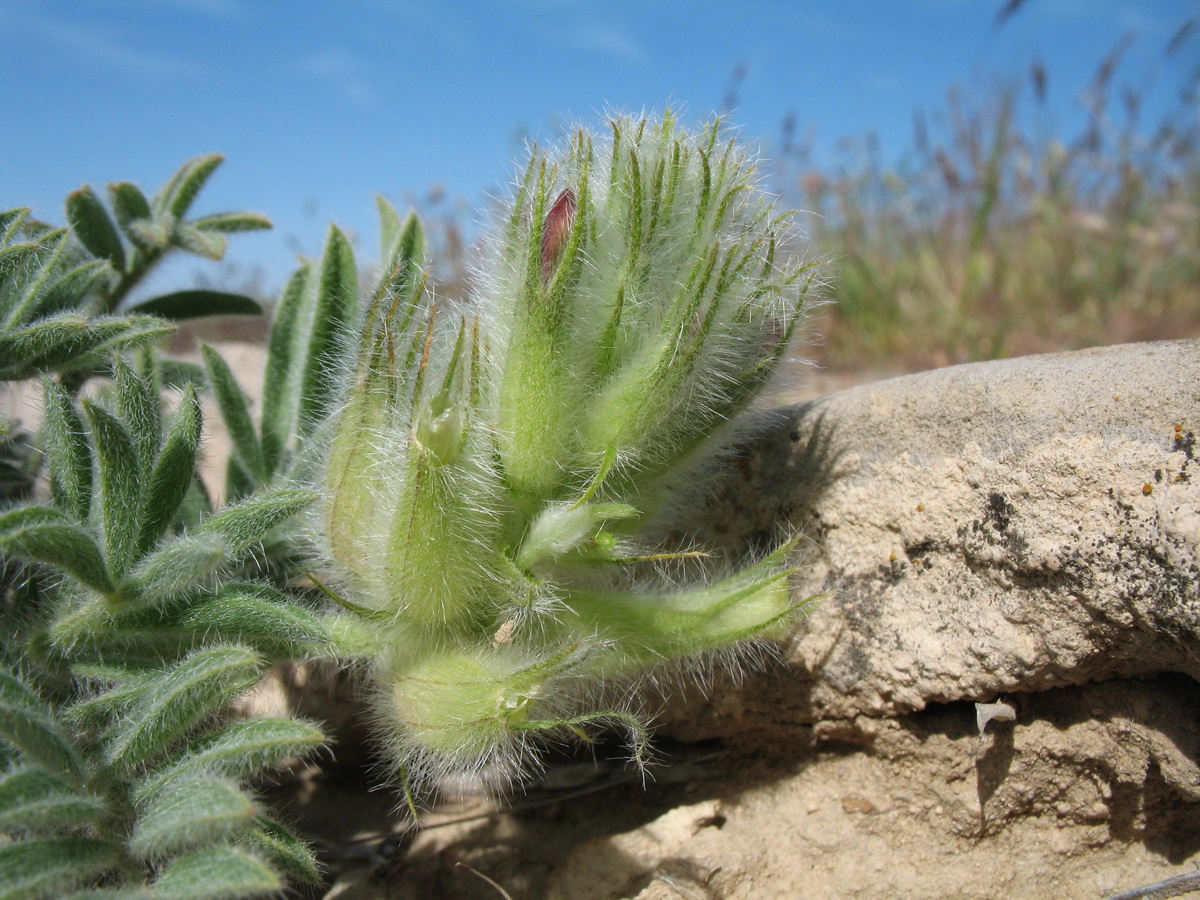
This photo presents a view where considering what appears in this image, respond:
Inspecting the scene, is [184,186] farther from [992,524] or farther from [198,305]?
[992,524]

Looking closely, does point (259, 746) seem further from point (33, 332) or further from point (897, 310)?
point (897, 310)

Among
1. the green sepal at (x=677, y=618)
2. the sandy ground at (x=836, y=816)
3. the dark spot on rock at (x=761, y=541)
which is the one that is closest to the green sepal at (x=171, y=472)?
the sandy ground at (x=836, y=816)

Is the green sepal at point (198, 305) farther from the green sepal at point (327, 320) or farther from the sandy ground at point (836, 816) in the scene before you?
the sandy ground at point (836, 816)

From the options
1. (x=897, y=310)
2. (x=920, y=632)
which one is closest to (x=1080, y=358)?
(x=920, y=632)

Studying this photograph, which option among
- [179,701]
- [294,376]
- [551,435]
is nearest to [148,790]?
[179,701]

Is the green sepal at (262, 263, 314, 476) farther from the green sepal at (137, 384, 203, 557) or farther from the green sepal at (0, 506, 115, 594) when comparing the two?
the green sepal at (0, 506, 115, 594)

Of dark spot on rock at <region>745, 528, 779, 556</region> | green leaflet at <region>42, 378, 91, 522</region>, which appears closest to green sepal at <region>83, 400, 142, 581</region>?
green leaflet at <region>42, 378, 91, 522</region>
